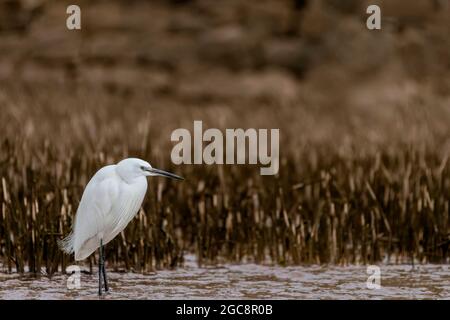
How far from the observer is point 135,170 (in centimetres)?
745

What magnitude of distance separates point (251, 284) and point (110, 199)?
4.50ft

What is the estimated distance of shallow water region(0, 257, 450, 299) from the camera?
25.5 feet

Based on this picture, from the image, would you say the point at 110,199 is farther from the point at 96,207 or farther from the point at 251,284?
the point at 251,284

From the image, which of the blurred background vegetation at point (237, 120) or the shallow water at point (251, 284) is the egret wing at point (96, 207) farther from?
the blurred background vegetation at point (237, 120)

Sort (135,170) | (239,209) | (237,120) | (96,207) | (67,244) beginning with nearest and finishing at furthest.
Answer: (135,170), (96,207), (67,244), (239,209), (237,120)

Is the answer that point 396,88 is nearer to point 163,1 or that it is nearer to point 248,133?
point 163,1

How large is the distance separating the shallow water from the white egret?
38 cm

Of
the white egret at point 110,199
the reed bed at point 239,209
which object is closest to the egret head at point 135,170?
the white egret at point 110,199

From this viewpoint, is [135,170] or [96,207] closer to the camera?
[135,170]

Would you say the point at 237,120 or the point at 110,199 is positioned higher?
the point at 237,120

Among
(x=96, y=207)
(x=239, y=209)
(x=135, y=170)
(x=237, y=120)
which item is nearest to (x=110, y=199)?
(x=96, y=207)

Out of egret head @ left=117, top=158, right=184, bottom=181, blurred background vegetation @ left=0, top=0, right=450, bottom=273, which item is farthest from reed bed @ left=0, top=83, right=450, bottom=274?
egret head @ left=117, top=158, right=184, bottom=181

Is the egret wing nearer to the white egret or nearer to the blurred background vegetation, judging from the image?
the white egret
